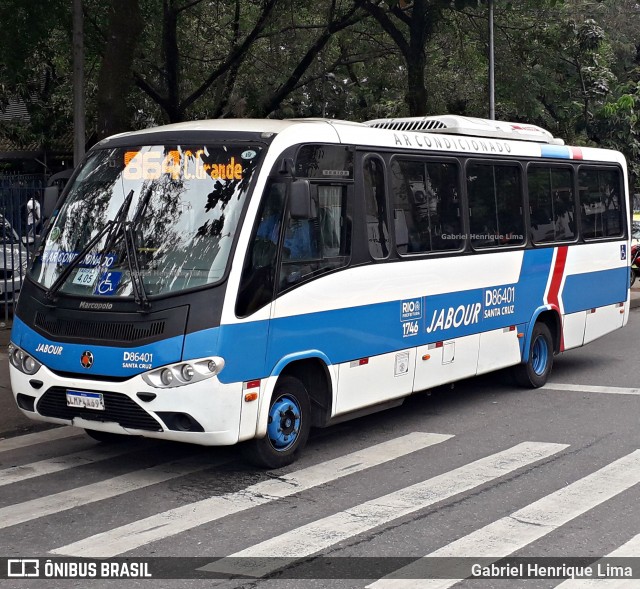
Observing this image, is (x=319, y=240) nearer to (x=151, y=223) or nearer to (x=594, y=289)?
(x=151, y=223)

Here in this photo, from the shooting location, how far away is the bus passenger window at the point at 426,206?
31.6 ft

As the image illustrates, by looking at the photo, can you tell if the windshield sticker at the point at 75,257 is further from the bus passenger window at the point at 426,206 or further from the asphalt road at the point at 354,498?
the bus passenger window at the point at 426,206

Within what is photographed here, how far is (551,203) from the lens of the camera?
12.4 metres

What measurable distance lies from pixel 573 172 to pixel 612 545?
7.47 meters

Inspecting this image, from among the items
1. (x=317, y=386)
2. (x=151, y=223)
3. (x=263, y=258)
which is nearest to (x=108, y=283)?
(x=151, y=223)

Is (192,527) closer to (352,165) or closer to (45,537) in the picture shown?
(45,537)

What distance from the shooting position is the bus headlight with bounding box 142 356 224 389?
292 inches

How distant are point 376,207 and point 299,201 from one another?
4.88ft

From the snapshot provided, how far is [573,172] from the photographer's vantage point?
12.9 metres

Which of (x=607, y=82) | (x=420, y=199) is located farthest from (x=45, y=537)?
(x=607, y=82)

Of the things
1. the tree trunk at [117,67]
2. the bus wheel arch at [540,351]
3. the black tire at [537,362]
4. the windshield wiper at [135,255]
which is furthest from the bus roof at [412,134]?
the tree trunk at [117,67]

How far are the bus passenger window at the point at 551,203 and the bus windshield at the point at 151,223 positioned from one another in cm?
491

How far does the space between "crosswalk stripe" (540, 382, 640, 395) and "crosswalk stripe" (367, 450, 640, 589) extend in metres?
3.43

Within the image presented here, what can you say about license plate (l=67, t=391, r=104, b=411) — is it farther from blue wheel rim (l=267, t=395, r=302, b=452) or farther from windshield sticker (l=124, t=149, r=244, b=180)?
windshield sticker (l=124, t=149, r=244, b=180)
